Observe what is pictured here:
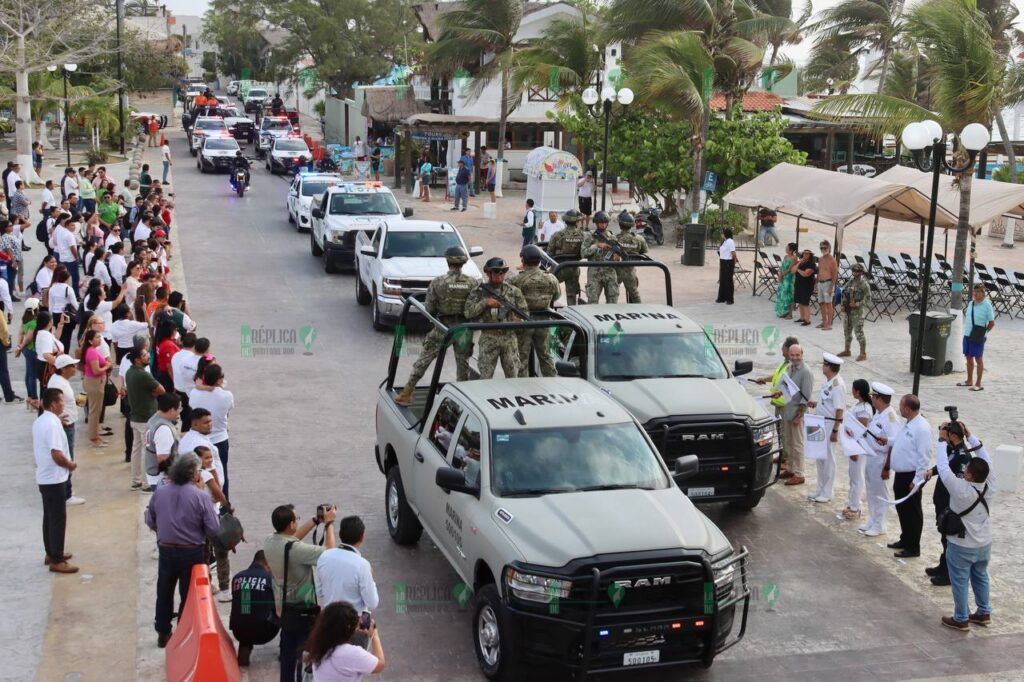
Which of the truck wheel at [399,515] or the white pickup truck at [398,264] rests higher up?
the white pickup truck at [398,264]

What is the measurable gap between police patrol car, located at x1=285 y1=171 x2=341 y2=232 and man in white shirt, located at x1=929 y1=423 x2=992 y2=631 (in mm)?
24206

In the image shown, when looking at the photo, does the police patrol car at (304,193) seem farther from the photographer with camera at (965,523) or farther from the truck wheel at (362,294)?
the photographer with camera at (965,523)

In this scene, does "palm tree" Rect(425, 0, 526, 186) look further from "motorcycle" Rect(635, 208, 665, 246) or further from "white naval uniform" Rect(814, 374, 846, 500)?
"white naval uniform" Rect(814, 374, 846, 500)

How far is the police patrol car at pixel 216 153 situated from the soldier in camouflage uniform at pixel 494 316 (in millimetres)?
37607

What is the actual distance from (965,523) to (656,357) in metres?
4.35

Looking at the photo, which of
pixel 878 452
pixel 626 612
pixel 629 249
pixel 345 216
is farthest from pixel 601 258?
pixel 345 216

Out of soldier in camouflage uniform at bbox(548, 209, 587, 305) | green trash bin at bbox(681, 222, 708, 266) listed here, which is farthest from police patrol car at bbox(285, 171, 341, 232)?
soldier in camouflage uniform at bbox(548, 209, 587, 305)

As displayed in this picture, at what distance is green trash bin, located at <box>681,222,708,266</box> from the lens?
28.1 metres

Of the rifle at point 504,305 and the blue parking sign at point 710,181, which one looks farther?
the blue parking sign at point 710,181

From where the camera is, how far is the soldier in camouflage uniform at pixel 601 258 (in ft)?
55.0

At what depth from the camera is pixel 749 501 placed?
1165 cm

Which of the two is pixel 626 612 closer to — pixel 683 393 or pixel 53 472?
pixel 683 393

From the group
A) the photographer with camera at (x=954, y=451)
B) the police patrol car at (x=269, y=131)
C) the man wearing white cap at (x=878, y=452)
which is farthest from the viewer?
the police patrol car at (x=269, y=131)

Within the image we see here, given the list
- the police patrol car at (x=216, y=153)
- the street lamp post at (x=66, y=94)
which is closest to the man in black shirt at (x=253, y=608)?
the street lamp post at (x=66, y=94)
